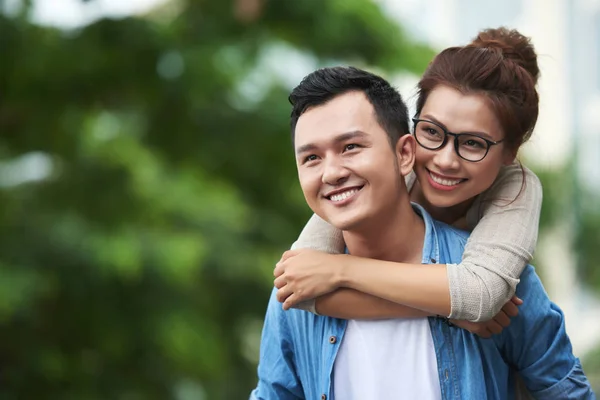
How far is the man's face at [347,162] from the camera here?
1977 millimetres

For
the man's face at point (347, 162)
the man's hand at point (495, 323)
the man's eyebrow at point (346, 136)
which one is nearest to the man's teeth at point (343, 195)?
the man's face at point (347, 162)

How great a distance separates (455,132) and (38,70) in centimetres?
392

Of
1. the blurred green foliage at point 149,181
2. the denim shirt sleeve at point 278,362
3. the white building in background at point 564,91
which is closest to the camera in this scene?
the denim shirt sleeve at point 278,362

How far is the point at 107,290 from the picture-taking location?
211 inches

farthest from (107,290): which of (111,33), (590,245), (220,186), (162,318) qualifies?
(590,245)

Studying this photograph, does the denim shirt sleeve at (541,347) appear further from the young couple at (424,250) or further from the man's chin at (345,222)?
the man's chin at (345,222)

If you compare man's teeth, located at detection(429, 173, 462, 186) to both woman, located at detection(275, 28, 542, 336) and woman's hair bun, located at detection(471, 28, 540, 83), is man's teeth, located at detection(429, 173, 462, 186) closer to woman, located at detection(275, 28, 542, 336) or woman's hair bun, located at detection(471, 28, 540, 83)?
woman, located at detection(275, 28, 542, 336)

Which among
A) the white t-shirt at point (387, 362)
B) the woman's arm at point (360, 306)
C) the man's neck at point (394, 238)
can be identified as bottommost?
the white t-shirt at point (387, 362)

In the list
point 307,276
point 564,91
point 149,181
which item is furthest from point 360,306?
point 564,91

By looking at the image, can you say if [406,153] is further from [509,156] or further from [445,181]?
[509,156]

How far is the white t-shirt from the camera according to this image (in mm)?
1992

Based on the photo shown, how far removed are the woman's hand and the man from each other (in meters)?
0.08

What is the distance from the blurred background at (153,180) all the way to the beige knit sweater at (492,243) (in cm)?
292

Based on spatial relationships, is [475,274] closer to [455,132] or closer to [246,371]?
[455,132]
